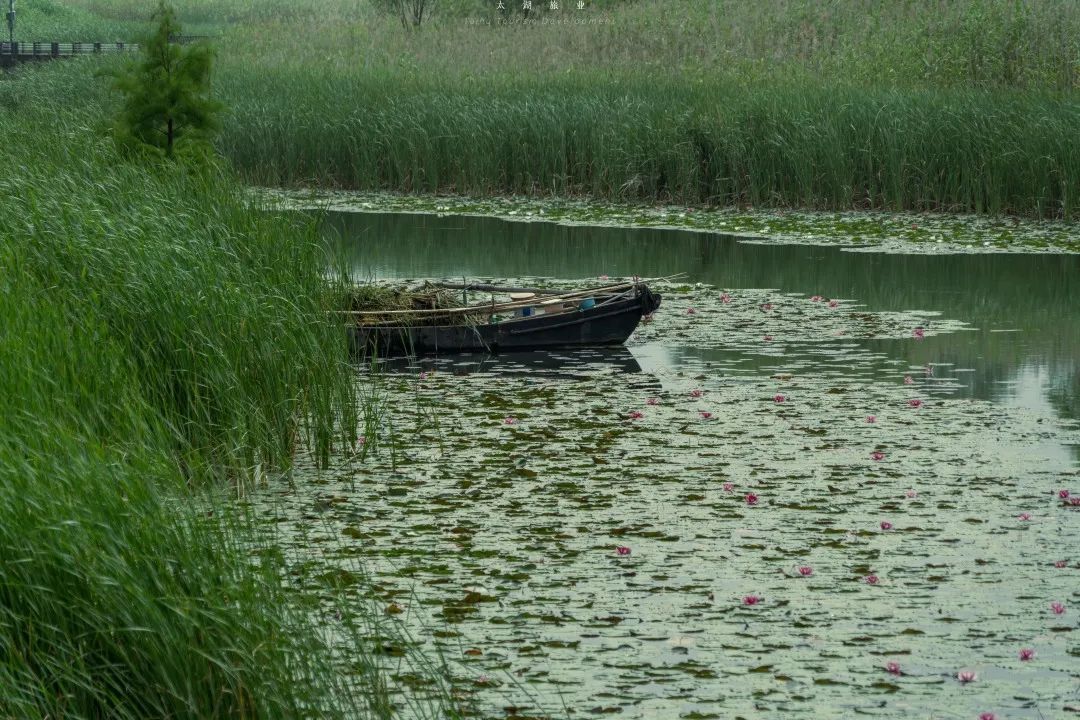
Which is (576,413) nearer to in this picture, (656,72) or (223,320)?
(223,320)

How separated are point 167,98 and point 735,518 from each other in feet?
27.2

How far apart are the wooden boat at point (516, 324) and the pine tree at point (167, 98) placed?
9.73 ft

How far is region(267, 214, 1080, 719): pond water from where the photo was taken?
5.80 metres

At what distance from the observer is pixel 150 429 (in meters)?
8.21

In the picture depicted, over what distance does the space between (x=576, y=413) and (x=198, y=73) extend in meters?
6.12

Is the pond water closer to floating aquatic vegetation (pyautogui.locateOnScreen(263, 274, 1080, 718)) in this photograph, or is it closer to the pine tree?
floating aquatic vegetation (pyautogui.locateOnScreen(263, 274, 1080, 718))

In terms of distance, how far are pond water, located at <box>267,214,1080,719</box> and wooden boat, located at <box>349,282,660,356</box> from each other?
0.26 metres

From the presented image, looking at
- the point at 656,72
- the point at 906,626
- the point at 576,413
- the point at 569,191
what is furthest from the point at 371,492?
the point at 656,72

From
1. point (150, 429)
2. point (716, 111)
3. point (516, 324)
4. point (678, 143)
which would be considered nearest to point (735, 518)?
point (150, 429)

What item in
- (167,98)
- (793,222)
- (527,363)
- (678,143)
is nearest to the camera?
(527,363)

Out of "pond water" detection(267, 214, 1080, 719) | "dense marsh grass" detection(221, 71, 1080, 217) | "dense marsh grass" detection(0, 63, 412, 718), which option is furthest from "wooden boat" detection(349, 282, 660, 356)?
"dense marsh grass" detection(221, 71, 1080, 217)

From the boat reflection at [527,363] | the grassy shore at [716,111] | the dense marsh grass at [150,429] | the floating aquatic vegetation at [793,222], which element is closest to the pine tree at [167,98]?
the dense marsh grass at [150,429]

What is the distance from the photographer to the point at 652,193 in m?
22.7

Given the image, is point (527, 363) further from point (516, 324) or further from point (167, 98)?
point (167, 98)
